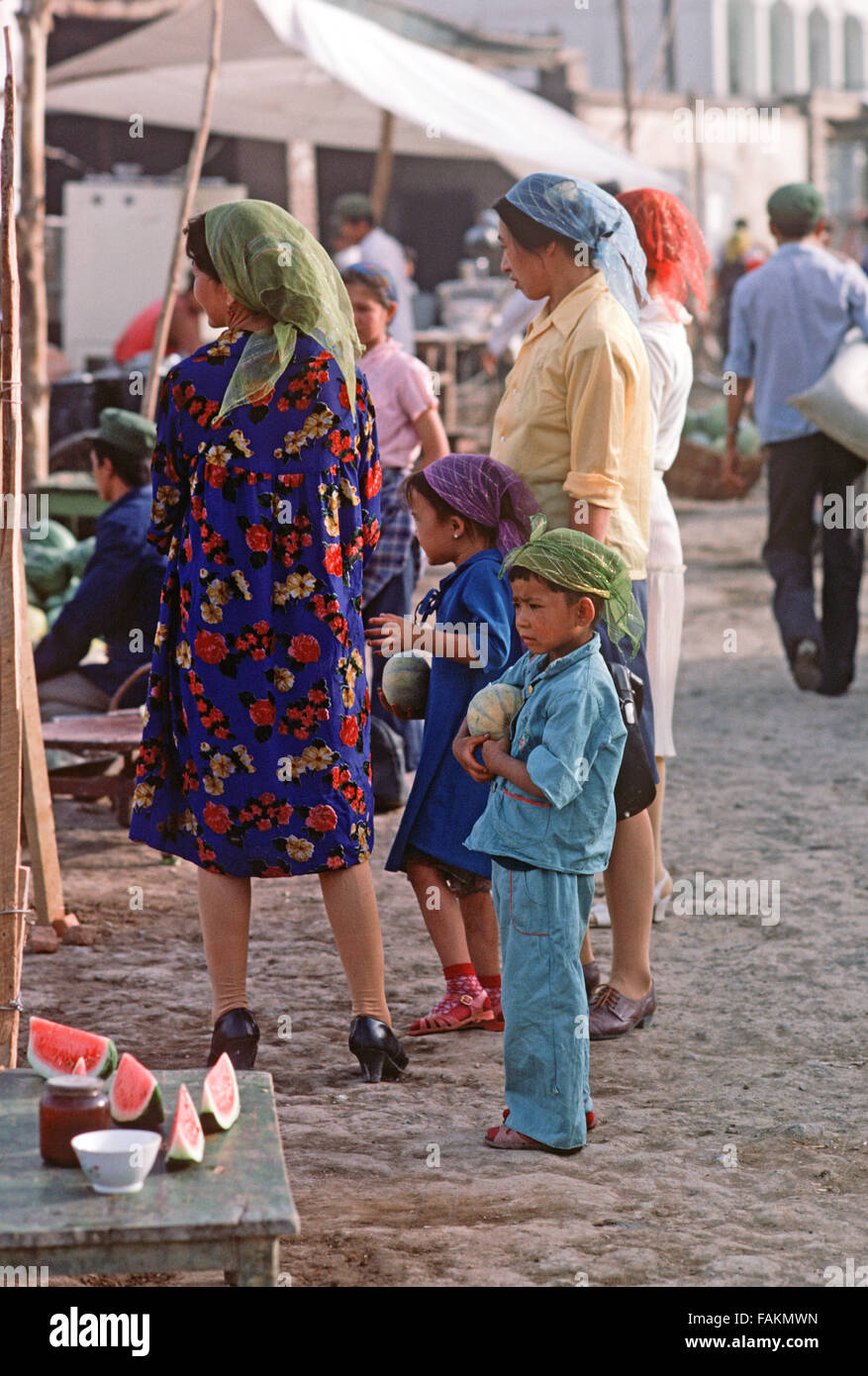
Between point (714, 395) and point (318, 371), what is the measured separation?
15.5 m

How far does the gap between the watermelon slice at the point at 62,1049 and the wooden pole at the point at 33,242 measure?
5659mm

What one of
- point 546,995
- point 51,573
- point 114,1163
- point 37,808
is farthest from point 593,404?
point 51,573

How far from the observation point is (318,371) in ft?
11.9

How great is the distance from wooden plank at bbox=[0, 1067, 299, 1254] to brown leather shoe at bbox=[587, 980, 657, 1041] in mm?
1517

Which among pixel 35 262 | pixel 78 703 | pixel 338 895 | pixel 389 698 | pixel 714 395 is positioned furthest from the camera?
pixel 714 395

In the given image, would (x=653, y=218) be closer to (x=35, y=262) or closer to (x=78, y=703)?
(x=78, y=703)

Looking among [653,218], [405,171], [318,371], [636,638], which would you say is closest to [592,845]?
[636,638]

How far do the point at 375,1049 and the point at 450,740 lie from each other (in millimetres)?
714

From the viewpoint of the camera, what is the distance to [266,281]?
3.58 metres

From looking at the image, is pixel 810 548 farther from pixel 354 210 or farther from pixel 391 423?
pixel 354 210

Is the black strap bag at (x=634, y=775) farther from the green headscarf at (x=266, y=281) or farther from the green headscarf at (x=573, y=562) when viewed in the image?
the green headscarf at (x=266, y=281)

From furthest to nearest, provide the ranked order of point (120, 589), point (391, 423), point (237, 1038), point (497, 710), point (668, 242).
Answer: point (391, 423)
point (120, 589)
point (668, 242)
point (237, 1038)
point (497, 710)

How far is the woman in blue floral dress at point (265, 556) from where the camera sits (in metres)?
3.61

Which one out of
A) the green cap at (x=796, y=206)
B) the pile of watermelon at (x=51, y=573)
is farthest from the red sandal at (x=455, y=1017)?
the green cap at (x=796, y=206)
